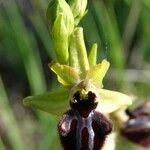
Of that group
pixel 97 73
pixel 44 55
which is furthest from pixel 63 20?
pixel 44 55

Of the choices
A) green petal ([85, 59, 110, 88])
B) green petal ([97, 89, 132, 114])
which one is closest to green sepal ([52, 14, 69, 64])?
green petal ([85, 59, 110, 88])

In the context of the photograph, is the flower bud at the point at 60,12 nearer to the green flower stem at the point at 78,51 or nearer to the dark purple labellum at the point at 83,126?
the green flower stem at the point at 78,51

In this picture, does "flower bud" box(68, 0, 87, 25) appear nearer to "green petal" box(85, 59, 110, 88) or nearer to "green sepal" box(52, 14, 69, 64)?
"green sepal" box(52, 14, 69, 64)

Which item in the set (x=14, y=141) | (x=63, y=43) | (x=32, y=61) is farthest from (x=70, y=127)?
(x=32, y=61)

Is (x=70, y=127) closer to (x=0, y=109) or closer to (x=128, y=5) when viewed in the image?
(x=0, y=109)

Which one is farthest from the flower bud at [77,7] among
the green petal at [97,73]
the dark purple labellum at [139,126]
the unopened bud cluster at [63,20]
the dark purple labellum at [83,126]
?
the dark purple labellum at [139,126]

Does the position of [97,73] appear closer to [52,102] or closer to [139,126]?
[52,102]

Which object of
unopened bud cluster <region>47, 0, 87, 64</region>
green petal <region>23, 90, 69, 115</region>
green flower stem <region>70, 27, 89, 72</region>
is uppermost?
unopened bud cluster <region>47, 0, 87, 64</region>
